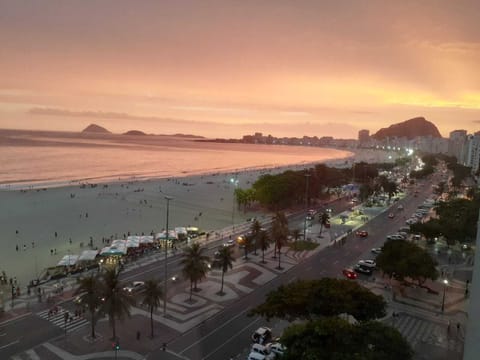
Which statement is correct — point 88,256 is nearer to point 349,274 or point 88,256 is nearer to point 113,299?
point 113,299

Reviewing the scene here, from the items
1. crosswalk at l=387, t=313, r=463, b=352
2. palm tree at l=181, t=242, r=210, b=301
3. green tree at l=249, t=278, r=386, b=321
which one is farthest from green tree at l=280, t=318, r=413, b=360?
palm tree at l=181, t=242, r=210, b=301

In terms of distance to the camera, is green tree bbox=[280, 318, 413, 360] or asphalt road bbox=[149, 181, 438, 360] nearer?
green tree bbox=[280, 318, 413, 360]

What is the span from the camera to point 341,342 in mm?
14469

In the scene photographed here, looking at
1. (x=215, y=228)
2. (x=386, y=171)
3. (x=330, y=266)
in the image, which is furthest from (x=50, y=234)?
(x=386, y=171)

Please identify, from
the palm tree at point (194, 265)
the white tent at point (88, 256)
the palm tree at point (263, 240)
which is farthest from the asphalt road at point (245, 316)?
the white tent at point (88, 256)

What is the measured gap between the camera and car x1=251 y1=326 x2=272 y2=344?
2111 centimetres

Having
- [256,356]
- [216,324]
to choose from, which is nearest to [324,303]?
[256,356]

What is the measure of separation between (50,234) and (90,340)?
26200 millimetres

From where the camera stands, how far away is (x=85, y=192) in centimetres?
7031

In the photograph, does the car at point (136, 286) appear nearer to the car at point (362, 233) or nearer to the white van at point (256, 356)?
the white van at point (256, 356)

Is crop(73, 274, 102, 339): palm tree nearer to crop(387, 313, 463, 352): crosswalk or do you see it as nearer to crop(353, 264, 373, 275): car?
crop(387, 313, 463, 352): crosswalk

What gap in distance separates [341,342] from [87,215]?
150 ft

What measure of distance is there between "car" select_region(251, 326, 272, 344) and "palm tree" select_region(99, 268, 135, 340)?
23.3 feet

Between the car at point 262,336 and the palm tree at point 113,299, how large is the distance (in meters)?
7.09
